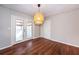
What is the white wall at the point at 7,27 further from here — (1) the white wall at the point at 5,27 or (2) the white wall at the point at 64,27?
(2) the white wall at the point at 64,27

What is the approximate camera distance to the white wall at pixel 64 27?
12.1 ft

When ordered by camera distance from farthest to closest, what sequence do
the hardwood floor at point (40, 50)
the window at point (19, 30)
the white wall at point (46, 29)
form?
the white wall at point (46, 29)
the window at point (19, 30)
the hardwood floor at point (40, 50)

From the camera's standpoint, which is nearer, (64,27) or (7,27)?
(7,27)

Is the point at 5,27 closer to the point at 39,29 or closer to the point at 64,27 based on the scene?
the point at 64,27

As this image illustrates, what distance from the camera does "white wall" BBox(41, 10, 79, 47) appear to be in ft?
12.1

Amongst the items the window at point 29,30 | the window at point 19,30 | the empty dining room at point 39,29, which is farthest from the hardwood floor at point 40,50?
the window at point 29,30

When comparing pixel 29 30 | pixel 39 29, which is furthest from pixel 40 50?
pixel 39 29

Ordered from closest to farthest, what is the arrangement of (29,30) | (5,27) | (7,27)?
→ 1. (5,27)
2. (7,27)
3. (29,30)

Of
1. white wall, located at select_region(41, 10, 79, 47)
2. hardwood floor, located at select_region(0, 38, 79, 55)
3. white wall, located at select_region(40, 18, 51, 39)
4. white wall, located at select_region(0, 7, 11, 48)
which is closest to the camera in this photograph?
hardwood floor, located at select_region(0, 38, 79, 55)

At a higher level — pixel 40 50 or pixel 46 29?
pixel 46 29

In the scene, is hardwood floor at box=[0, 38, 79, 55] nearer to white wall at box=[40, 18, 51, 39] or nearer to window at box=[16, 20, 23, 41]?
window at box=[16, 20, 23, 41]

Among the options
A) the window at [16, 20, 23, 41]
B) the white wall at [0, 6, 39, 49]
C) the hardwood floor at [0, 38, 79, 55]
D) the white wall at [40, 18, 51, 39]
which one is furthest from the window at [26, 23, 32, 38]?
the hardwood floor at [0, 38, 79, 55]

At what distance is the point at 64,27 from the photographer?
14.5ft

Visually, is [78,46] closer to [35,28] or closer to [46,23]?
[46,23]
